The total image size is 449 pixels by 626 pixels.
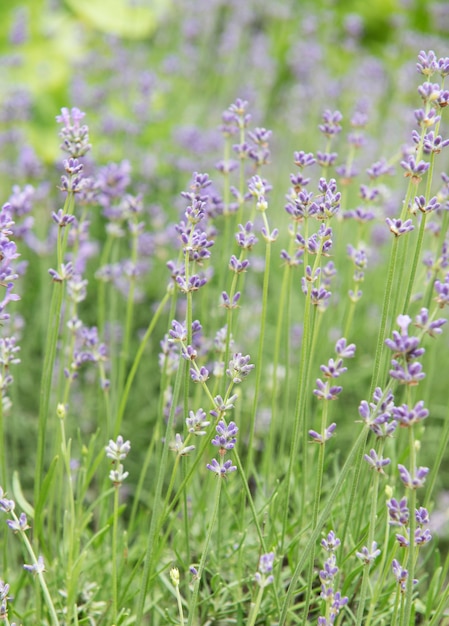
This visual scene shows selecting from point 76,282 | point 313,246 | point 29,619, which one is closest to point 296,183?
point 313,246

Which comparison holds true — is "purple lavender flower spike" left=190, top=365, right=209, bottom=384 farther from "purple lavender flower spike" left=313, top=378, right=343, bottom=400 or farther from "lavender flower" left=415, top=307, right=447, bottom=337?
"lavender flower" left=415, top=307, right=447, bottom=337

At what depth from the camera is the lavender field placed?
1.29 meters

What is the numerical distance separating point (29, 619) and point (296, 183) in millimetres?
1094

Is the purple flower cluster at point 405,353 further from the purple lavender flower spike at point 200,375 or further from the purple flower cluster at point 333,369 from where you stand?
the purple lavender flower spike at point 200,375

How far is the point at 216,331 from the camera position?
2100mm

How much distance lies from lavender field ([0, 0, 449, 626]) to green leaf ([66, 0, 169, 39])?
22mm

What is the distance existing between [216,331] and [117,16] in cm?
330

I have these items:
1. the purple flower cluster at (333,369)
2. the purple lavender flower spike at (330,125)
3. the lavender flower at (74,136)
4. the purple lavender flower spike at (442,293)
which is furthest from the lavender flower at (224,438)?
the purple lavender flower spike at (330,125)

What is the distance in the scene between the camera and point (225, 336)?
5.18 ft

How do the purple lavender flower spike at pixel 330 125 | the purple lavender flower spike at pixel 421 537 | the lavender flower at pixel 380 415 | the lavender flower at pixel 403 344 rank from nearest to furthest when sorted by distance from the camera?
the lavender flower at pixel 403 344, the lavender flower at pixel 380 415, the purple lavender flower spike at pixel 421 537, the purple lavender flower spike at pixel 330 125

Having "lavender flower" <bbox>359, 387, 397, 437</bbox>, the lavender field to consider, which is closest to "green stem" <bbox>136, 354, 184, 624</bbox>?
the lavender field

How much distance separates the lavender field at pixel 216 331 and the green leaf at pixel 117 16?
22 mm

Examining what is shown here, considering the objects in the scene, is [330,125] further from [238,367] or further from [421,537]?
[421,537]

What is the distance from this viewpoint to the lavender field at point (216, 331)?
50.9 inches
